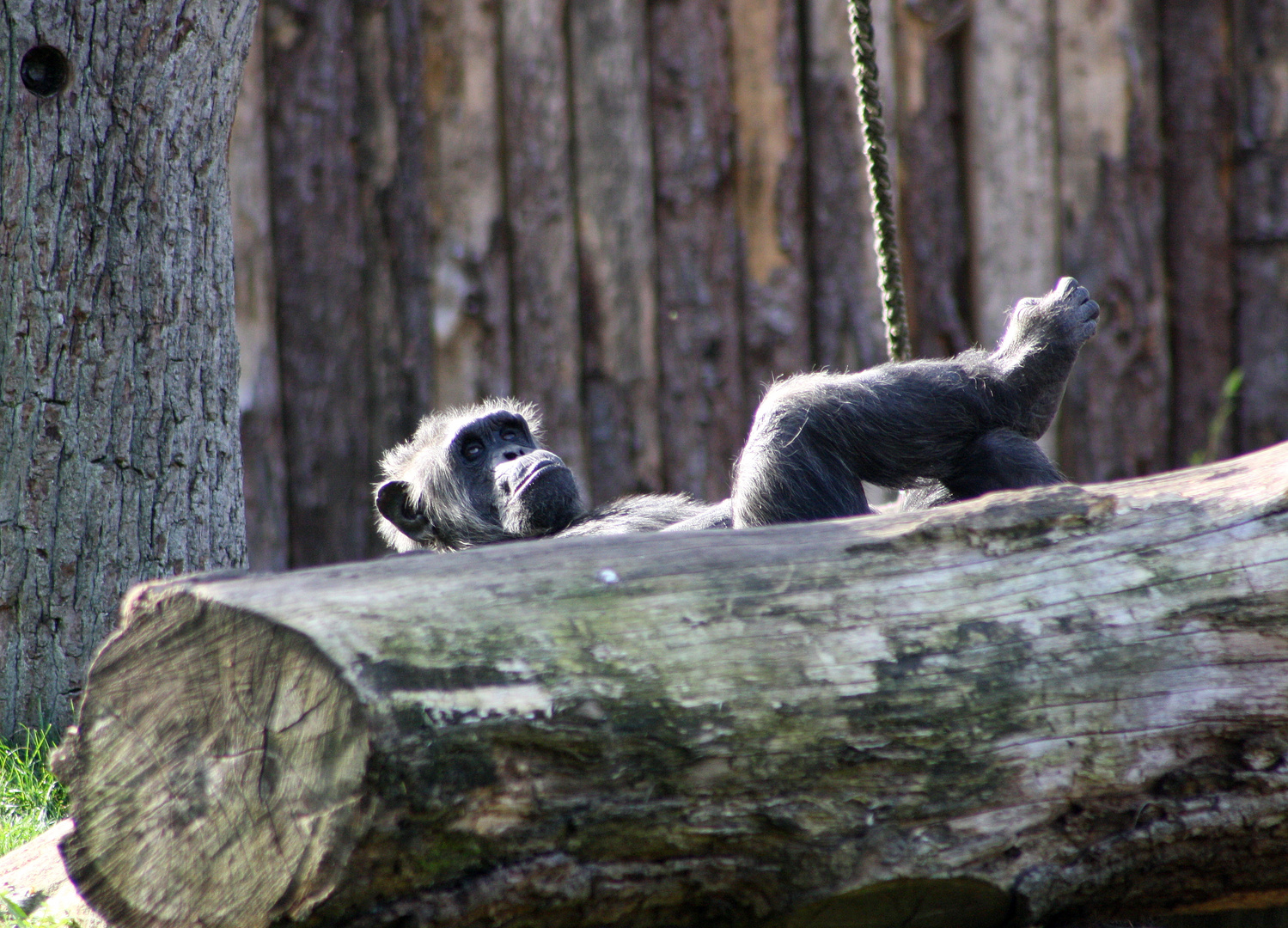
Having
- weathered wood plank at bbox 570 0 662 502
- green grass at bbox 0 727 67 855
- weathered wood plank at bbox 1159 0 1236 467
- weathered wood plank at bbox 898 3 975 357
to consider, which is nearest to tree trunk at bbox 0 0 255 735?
green grass at bbox 0 727 67 855

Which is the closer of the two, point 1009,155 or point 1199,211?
point 1009,155

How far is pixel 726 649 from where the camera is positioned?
2.04m

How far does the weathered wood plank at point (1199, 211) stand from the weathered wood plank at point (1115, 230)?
0.27ft

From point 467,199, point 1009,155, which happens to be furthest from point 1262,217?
point 467,199

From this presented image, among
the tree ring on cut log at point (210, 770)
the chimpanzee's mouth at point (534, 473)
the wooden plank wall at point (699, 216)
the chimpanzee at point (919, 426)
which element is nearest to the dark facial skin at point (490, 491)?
the chimpanzee's mouth at point (534, 473)

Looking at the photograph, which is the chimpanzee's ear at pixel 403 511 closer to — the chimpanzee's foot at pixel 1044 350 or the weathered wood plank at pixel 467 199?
the weathered wood plank at pixel 467 199

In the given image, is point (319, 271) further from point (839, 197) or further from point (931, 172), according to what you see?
point (931, 172)

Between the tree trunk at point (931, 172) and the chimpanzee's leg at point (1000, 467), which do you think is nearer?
the chimpanzee's leg at point (1000, 467)

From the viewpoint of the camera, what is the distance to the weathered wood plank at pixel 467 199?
5.45 metres

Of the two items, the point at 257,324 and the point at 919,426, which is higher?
the point at 257,324

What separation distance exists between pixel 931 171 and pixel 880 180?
206 centimetres

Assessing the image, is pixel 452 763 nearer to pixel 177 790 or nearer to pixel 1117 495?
pixel 177 790

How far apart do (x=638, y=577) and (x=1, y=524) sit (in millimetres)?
2182

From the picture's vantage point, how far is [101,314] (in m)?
3.42
